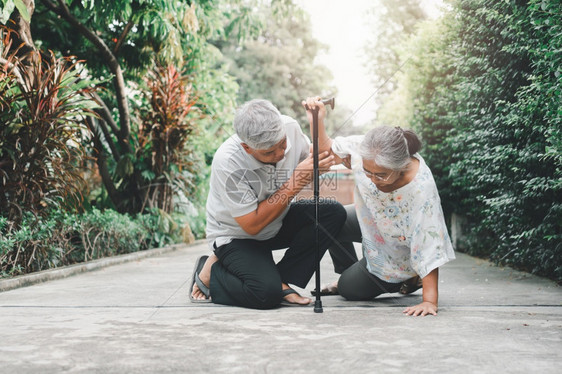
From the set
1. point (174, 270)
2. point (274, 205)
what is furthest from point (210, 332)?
point (174, 270)

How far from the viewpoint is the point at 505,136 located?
4719mm

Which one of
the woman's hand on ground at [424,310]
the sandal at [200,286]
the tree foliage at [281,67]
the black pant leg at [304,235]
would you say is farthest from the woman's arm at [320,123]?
the tree foliage at [281,67]

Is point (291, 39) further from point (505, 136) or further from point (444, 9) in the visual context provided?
point (505, 136)

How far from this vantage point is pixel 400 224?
3.16 metres

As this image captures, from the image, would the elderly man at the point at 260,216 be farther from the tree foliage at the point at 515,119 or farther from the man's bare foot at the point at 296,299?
the tree foliage at the point at 515,119

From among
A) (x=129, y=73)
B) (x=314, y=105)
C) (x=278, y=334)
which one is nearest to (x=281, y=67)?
(x=129, y=73)


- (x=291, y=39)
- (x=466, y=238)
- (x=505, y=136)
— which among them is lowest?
(x=466, y=238)

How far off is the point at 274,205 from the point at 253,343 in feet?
3.34

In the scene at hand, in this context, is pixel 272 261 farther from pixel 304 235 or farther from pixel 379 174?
pixel 379 174

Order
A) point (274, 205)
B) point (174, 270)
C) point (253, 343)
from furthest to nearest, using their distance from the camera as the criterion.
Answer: point (174, 270) → point (274, 205) → point (253, 343)

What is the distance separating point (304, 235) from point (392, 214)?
0.77 m

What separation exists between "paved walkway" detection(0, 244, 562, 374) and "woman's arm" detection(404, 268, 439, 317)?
5 cm

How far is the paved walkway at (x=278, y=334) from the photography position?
2174 mm

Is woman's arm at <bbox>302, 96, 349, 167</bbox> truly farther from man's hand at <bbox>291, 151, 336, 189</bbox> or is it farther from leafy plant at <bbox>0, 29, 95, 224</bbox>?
leafy plant at <bbox>0, 29, 95, 224</bbox>
